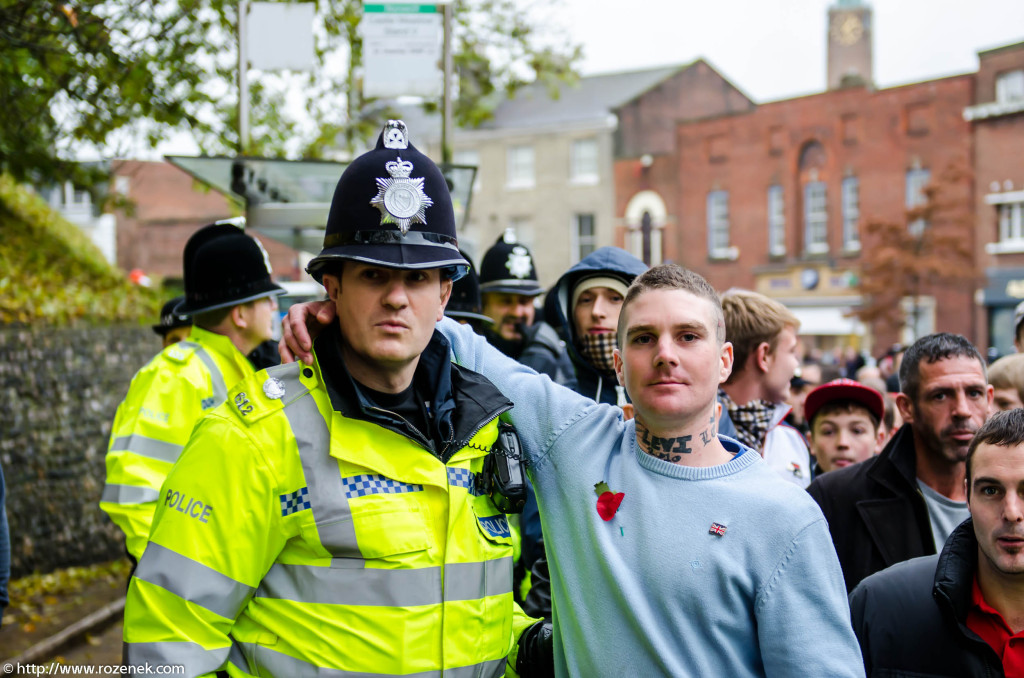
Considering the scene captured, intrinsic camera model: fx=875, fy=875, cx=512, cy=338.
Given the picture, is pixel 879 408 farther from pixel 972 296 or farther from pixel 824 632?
pixel 972 296

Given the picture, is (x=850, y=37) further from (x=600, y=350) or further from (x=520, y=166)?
(x=600, y=350)

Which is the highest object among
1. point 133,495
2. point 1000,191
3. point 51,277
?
point 1000,191

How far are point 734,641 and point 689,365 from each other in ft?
2.21

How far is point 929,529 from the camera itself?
3.45 meters

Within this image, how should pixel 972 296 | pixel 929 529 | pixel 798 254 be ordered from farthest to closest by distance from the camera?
1. pixel 798 254
2. pixel 972 296
3. pixel 929 529

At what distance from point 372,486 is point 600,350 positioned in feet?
6.48

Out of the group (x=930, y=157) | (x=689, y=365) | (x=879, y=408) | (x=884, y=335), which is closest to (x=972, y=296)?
(x=884, y=335)

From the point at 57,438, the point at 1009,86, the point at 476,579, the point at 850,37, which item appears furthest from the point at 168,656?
the point at 850,37

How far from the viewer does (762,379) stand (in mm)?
4246

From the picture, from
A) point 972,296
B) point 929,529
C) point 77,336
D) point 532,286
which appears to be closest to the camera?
point 929,529

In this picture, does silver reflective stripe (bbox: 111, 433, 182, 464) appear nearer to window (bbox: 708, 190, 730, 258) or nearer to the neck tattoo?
the neck tattoo

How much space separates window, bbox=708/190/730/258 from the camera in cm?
3550

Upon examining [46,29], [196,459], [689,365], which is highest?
[46,29]

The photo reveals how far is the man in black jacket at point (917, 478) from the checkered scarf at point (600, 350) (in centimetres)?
103
